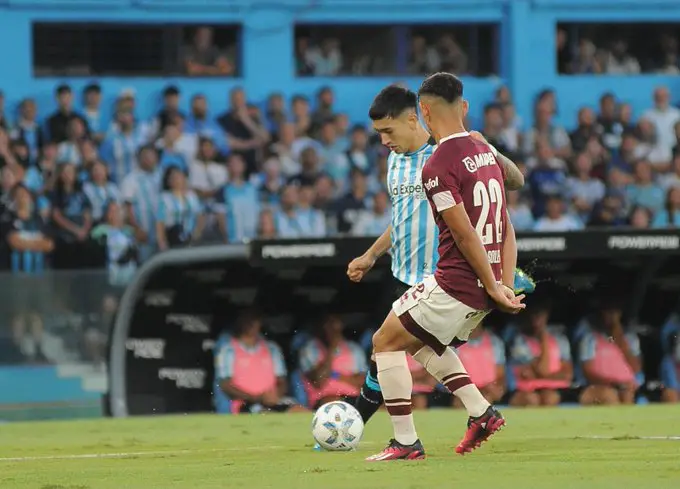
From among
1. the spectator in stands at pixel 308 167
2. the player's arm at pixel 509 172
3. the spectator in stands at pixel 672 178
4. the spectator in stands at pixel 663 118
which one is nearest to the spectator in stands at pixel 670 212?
the spectator in stands at pixel 672 178

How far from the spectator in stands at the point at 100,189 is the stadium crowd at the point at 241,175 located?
0.05 ft

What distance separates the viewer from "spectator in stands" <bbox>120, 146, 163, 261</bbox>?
56.7ft

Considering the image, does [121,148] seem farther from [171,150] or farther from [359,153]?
[359,153]

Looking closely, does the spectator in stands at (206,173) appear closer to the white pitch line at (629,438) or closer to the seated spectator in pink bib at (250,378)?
the seated spectator in pink bib at (250,378)

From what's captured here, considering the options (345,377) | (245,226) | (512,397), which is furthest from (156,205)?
(512,397)

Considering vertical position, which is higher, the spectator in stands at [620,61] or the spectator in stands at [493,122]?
the spectator in stands at [620,61]

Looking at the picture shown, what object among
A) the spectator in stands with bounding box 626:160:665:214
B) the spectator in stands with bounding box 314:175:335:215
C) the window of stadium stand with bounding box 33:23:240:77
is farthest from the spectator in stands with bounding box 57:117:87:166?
the spectator in stands with bounding box 626:160:665:214

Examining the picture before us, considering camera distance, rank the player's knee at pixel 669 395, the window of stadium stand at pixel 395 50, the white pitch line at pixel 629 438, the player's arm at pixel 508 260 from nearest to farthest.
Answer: the player's arm at pixel 508 260
the white pitch line at pixel 629 438
the player's knee at pixel 669 395
the window of stadium stand at pixel 395 50

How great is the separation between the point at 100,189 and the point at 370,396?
8.47 metres

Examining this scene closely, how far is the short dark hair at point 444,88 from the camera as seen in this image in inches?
324

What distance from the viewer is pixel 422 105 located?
8312mm

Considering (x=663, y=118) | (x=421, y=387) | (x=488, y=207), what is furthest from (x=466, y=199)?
(x=663, y=118)

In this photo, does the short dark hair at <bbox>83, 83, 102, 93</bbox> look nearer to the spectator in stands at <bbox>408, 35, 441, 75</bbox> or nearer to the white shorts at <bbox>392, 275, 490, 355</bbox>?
the spectator in stands at <bbox>408, 35, 441, 75</bbox>

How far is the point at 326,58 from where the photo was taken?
2241 cm
